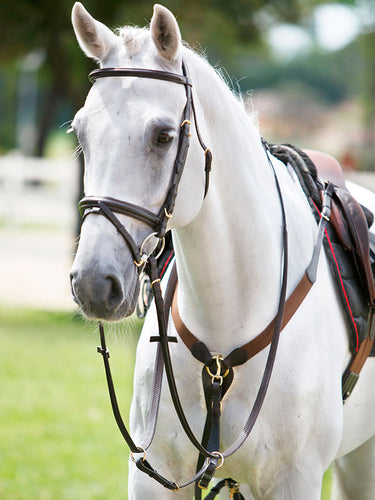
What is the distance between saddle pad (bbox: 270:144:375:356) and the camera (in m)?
2.73

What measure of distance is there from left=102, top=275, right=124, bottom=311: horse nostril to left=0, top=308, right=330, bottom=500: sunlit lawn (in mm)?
1410

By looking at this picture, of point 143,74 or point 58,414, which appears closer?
point 143,74

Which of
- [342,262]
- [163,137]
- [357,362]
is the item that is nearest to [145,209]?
[163,137]

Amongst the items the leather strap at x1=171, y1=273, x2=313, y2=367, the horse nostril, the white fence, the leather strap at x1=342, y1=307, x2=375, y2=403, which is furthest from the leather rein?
the white fence

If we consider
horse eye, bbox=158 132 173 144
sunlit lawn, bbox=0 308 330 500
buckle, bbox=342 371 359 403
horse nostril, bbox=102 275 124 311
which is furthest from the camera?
sunlit lawn, bbox=0 308 330 500

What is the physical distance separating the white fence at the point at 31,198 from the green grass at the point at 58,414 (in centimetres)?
769

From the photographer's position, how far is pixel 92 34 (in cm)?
220

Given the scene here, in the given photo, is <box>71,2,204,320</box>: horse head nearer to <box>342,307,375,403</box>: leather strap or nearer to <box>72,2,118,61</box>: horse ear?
<box>72,2,118,61</box>: horse ear

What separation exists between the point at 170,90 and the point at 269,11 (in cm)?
878

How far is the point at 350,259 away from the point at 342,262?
6cm

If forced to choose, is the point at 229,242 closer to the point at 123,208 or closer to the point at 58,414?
the point at 123,208

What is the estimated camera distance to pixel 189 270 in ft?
7.95

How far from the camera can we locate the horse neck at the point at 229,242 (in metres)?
2.36

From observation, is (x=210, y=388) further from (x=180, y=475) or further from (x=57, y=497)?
(x=57, y=497)
